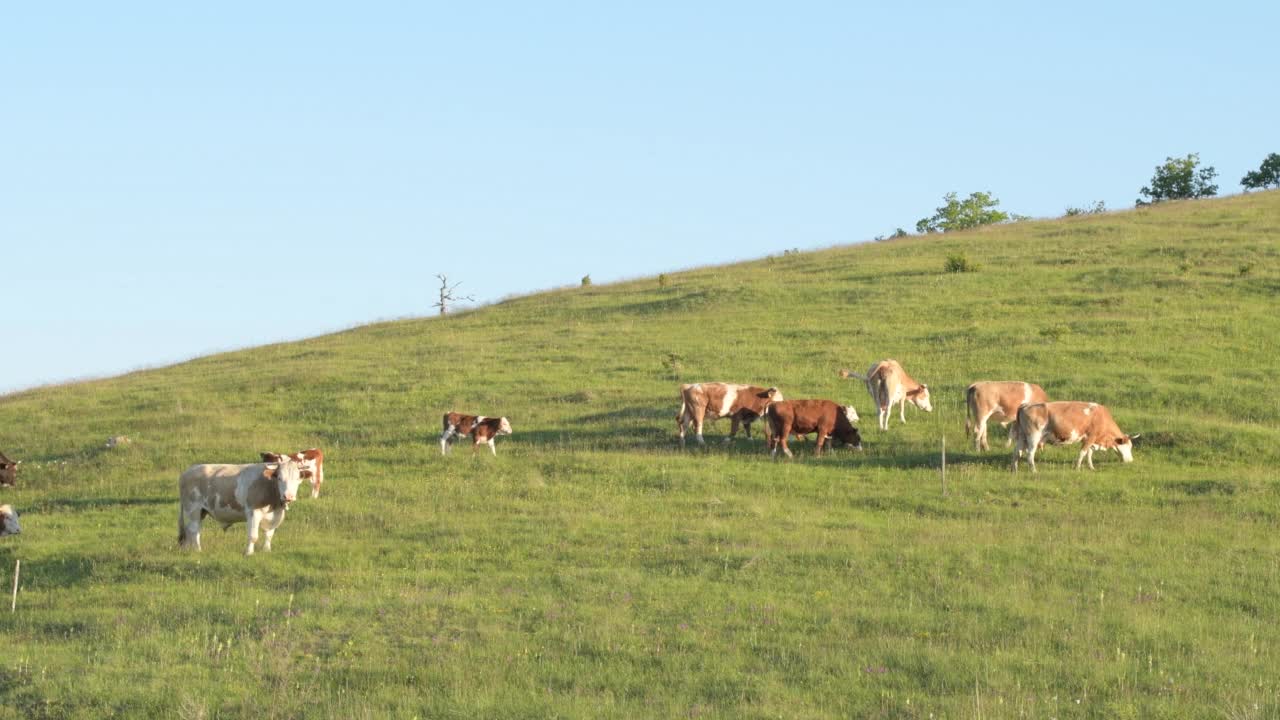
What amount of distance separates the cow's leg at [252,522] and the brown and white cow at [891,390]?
14499 mm

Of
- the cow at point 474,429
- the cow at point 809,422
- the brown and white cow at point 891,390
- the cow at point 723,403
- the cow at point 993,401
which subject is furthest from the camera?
the brown and white cow at point 891,390

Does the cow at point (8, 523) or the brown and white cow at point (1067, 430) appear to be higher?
the brown and white cow at point (1067, 430)

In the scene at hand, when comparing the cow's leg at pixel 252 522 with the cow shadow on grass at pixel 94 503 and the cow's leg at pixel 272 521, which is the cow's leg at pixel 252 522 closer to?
the cow's leg at pixel 272 521

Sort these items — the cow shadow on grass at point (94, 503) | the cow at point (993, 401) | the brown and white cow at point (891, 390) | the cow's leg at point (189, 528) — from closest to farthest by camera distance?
the cow's leg at point (189, 528) → the cow shadow on grass at point (94, 503) → the cow at point (993, 401) → the brown and white cow at point (891, 390)

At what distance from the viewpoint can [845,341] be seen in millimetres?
41000

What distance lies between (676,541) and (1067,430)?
1012 centimetres

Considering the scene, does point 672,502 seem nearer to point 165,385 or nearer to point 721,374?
point 721,374

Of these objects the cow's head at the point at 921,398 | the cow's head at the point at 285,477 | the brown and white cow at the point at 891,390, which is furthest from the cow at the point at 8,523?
the cow's head at the point at 921,398

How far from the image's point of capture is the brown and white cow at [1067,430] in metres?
26.7

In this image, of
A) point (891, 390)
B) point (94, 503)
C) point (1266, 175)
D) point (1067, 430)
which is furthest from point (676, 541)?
point (1266, 175)

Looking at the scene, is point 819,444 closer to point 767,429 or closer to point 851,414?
point 767,429

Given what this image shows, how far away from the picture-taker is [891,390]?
31.0 metres

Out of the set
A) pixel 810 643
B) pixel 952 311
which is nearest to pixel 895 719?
pixel 810 643

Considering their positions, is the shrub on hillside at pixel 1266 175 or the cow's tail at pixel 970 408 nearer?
the cow's tail at pixel 970 408
